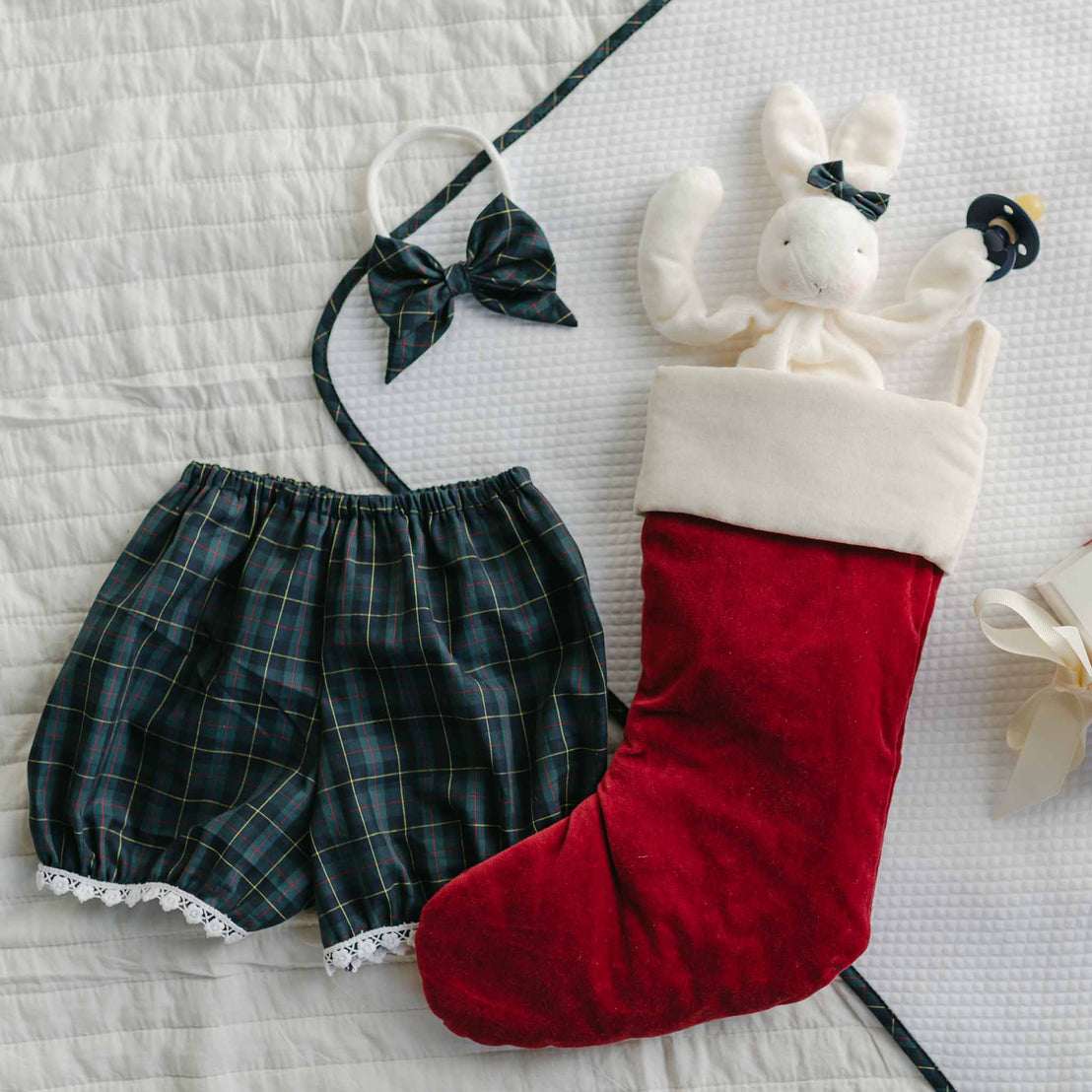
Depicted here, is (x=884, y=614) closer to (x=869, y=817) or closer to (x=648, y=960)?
(x=869, y=817)

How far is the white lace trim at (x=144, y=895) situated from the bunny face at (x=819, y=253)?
2.76 ft

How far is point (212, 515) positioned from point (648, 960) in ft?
2.06

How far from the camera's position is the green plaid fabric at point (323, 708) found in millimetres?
979

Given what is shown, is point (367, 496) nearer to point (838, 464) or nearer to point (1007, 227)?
point (838, 464)

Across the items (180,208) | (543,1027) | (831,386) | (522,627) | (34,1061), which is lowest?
(34,1061)

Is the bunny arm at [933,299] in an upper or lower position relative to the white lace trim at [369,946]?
upper

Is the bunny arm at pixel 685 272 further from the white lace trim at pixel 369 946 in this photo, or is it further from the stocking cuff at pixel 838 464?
the white lace trim at pixel 369 946

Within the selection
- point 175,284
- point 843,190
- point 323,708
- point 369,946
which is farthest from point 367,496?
point 843,190

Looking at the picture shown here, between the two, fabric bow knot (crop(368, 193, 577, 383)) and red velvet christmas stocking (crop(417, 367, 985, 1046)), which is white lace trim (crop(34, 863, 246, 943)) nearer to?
red velvet christmas stocking (crop(417, 367, 985, 1046))

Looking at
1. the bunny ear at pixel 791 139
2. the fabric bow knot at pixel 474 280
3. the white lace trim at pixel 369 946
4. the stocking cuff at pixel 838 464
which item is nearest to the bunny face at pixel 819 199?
the bunny ear at pixel 791 139

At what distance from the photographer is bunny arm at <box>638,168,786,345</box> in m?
0.98

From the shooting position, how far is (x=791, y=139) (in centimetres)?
99

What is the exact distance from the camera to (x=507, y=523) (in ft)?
3.35

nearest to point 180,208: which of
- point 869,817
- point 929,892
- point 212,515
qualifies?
point 212,515
